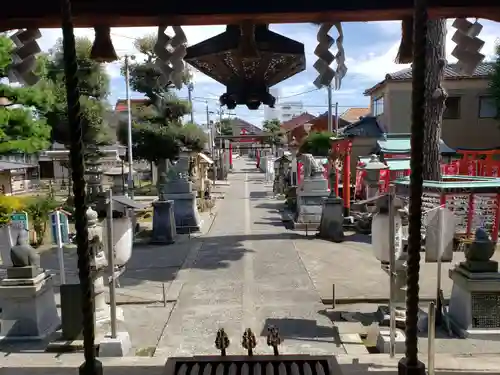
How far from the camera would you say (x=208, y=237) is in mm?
15570

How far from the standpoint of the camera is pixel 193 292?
9414 millimetres

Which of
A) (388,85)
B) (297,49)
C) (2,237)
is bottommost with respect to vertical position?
(2,237)

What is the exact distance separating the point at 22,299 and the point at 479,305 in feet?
24.1

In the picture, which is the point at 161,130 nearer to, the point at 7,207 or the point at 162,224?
the point at 162,224

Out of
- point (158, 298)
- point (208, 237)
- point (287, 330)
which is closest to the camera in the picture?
point (287, 330)

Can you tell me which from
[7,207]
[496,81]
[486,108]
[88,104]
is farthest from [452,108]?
[7,207]

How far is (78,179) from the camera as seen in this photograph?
82.3 inches

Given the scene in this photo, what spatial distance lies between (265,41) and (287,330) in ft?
17.1

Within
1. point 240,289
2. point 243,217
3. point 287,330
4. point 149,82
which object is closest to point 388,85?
point 243,217

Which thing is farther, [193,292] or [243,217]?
[243,217]

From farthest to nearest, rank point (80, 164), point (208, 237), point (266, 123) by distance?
1. point (266, 123)
2. point (208, 237)
3. point (80, 164)

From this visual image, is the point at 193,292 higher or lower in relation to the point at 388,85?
lower

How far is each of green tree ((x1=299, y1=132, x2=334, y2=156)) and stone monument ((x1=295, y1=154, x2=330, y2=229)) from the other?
700 centimetres

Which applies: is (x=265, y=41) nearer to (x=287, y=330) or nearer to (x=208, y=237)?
(x=287, y=330)
